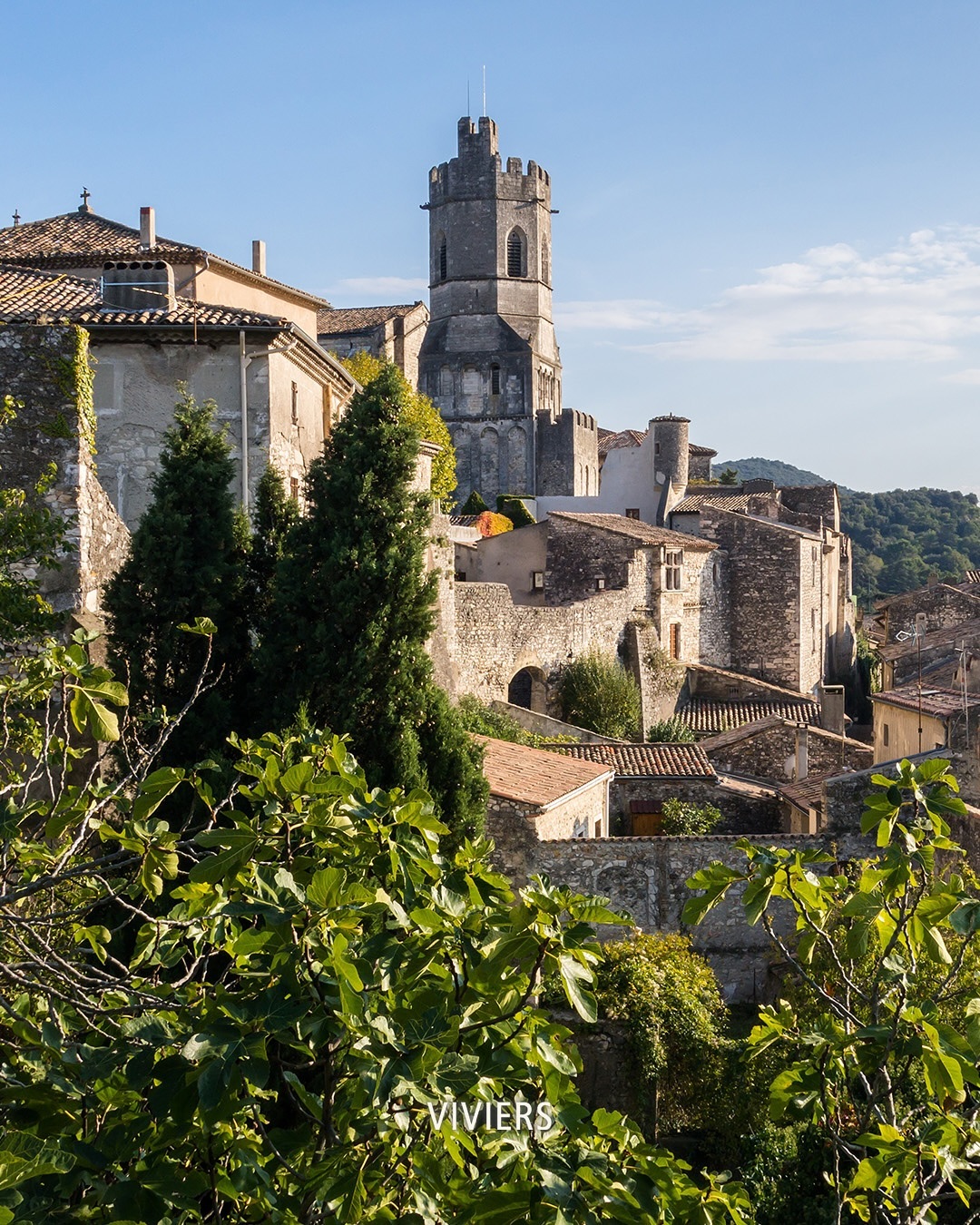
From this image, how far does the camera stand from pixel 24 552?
9828mm

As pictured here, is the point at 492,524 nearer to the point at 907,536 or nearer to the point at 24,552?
the point at 24,552

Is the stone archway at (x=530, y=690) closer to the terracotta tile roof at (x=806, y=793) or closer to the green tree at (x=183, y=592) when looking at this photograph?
the terracotta tile roof at (x=806, y=793)

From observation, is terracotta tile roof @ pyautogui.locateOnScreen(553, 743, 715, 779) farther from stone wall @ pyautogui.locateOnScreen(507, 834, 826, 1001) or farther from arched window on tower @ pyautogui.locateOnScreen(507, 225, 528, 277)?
arched window on tower @ pyautogui.locateOnScreen(507, 225, 528, 277)

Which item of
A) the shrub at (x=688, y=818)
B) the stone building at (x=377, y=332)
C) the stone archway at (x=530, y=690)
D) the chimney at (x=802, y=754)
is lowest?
the shrub at (x=688, y=818)

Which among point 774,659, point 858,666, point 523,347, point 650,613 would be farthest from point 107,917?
point 523,347

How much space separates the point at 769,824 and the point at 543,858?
7.83 metres

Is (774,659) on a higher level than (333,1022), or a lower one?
lower

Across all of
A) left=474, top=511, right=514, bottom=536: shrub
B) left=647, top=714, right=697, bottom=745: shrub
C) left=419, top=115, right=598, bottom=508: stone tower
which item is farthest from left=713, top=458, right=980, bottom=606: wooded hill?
left=647, top=714, right=697, bottom=745: shrub

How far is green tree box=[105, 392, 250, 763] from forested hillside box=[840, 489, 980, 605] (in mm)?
71031

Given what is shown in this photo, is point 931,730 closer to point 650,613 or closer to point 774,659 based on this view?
point 650,613

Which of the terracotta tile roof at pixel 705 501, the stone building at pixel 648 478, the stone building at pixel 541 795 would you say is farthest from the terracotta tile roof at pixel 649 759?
the stone building at pixel 648 478

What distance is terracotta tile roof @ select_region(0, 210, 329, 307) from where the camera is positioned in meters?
19.6

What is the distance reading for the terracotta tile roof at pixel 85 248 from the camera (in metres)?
19.6

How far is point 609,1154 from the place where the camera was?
3.93 m
